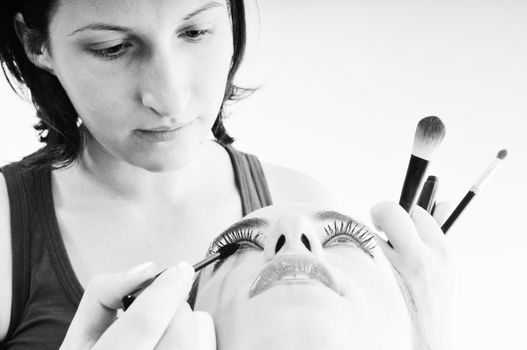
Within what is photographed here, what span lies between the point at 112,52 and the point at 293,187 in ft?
1.68

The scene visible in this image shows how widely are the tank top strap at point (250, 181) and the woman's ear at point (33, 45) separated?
15.0 inches

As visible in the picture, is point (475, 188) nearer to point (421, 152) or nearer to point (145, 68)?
point (421, 152)

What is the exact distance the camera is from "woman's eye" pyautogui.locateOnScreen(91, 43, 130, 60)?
2.83ft

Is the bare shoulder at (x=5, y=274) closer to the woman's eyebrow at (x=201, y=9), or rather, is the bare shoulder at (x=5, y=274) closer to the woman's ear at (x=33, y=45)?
the woman's ear at (x=33, y=45)

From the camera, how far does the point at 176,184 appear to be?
1192 millimetres

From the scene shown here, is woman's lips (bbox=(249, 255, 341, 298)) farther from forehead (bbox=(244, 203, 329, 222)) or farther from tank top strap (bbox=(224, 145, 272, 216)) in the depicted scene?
tank top strap (bbox=(224, 145, 272, 216))

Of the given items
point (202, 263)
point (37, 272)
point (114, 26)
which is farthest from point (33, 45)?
point (202, 263)

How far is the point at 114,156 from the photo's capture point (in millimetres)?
1124

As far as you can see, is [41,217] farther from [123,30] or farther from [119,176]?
[123,30]

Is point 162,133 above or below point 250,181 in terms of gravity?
above

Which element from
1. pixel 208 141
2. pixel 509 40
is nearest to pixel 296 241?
pixel 208 141

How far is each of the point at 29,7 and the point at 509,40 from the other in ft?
4.41

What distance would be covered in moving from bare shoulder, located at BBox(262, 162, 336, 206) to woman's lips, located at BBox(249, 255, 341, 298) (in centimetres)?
53

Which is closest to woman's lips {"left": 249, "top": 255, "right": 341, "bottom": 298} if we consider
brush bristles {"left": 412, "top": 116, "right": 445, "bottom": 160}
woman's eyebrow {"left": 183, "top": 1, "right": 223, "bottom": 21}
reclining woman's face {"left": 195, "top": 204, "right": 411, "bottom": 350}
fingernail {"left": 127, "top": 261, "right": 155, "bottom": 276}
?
reclining woman's face {"left": 195, "top": 204, "right": 411, "bottom": 350}
